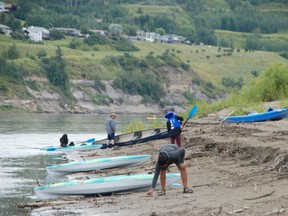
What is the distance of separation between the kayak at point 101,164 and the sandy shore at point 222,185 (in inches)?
12.4

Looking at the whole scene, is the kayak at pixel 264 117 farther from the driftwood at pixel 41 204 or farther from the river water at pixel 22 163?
the driftwood at pixel 41 204

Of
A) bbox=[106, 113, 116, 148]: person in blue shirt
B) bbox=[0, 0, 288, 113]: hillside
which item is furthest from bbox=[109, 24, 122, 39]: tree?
bbox=[106, 113, 116, 148]: person in blue shirt

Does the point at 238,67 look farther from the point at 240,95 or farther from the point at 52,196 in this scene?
the point at 52,196

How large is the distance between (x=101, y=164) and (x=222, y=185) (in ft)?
32.0

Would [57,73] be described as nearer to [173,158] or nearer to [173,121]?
[173,121]

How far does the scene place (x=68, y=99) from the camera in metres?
128

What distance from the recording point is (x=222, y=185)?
66.0 feet

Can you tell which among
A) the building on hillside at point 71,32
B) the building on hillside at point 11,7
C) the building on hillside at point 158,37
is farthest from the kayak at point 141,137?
the building on hillside at point 11,7

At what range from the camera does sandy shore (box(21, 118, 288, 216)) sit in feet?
55.4

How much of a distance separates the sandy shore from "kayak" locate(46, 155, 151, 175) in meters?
0.32

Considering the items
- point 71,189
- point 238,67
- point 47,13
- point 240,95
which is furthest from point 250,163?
point 47,13

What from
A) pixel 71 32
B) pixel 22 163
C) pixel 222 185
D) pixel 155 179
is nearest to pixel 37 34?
pixel 71 32

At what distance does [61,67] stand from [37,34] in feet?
89.2

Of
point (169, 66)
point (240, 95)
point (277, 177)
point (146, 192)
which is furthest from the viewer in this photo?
point (169, 66)
